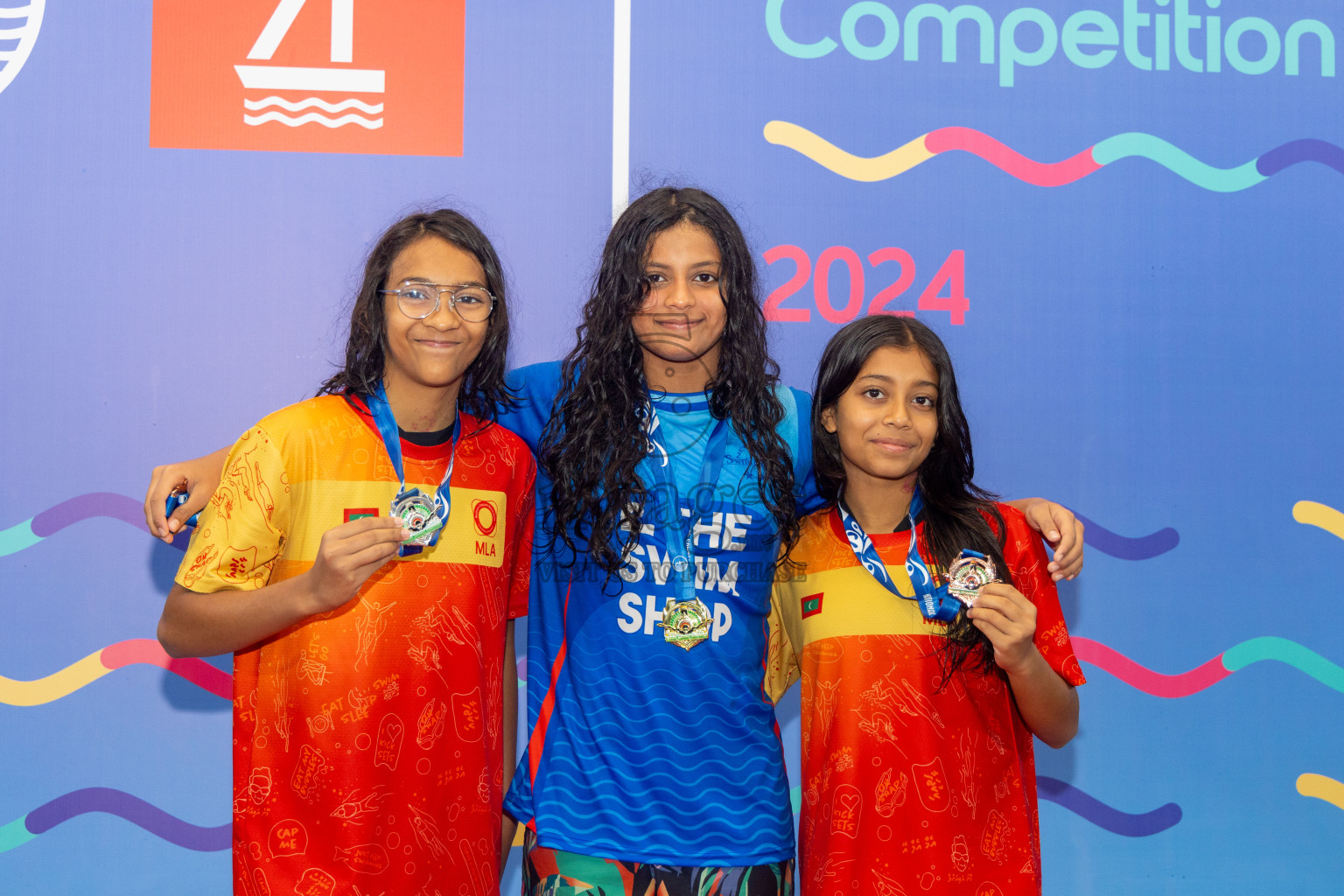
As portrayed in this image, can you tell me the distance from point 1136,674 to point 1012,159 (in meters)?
1.56

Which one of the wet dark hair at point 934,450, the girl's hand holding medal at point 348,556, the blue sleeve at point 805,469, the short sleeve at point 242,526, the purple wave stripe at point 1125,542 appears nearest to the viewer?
the girl's hand holding medal at point 348,556

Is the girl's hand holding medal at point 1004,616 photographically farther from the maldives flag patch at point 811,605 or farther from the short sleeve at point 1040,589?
the maldives flag patch at point 811,605

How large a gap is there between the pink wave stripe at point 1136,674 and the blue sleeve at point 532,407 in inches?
70.2

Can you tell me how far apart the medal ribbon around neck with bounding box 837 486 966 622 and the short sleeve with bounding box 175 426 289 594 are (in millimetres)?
1074

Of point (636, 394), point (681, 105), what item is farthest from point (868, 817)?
point (681, 105)

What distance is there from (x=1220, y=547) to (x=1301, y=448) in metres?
0.40

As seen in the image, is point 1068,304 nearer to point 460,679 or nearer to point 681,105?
point 681,105

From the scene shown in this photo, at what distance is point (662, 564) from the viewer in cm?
177

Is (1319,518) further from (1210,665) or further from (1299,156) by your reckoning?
(1299,156)

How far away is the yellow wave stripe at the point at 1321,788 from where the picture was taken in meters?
2.86

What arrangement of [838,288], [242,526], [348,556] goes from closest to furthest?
[348,556] → [242,526] → [838,288]

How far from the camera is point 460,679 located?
5.67 feet

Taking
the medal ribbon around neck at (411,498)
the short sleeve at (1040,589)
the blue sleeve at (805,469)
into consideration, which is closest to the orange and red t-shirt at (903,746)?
the short sleeve at (1040,589)

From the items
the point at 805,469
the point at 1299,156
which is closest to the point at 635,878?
the point at 805,469
